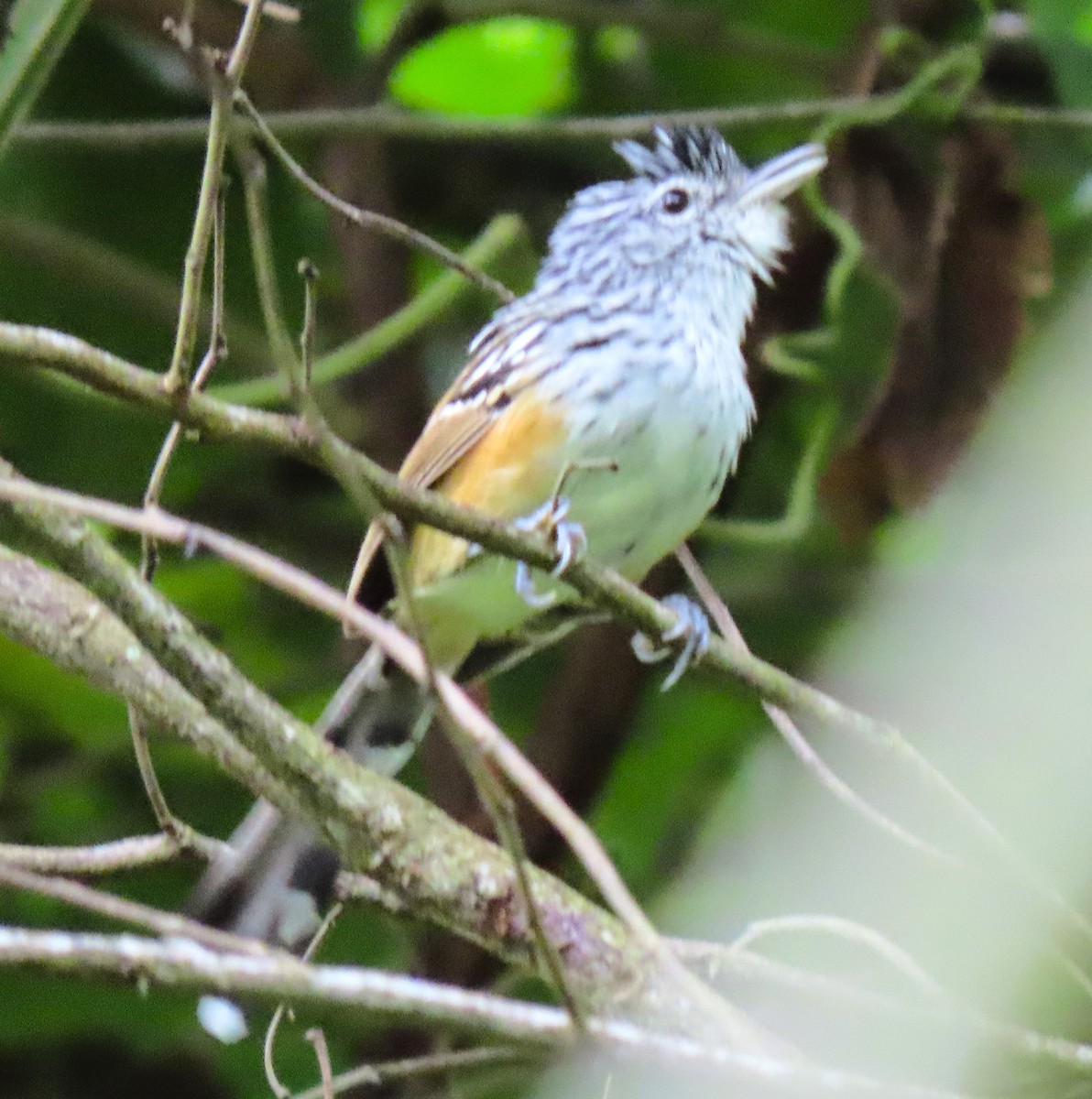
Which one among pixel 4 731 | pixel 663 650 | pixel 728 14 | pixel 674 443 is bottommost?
pixel 4 731

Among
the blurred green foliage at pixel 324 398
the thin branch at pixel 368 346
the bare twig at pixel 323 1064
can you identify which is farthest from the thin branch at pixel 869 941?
the thin branch at pixel 368 346

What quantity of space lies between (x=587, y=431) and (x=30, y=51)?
3.37 ft

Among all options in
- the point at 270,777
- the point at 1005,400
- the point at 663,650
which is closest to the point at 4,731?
the point at 270,777

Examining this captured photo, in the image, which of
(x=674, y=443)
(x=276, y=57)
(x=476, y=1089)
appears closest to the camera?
(x=674, y=443)

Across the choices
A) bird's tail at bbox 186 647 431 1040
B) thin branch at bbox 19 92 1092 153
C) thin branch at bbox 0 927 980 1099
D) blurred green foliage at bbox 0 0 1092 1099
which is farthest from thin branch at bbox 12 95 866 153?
thin branch at bbox 0 927 980 1099

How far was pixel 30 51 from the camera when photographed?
222cm

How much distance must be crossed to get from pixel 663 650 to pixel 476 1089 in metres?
1.18

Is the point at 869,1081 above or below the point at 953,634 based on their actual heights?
below

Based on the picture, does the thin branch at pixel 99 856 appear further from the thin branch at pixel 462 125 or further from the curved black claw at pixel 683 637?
the thin branch at pixel 462 125

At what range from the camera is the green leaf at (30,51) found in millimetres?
2215

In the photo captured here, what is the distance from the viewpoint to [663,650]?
2.42 m

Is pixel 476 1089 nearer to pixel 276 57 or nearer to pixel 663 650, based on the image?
pixel 663 650

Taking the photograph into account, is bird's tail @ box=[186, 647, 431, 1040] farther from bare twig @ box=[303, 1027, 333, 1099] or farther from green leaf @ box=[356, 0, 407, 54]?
green leaf @ box=[356, 0, 407, 54]

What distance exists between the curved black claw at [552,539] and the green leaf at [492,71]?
172 centimetres
